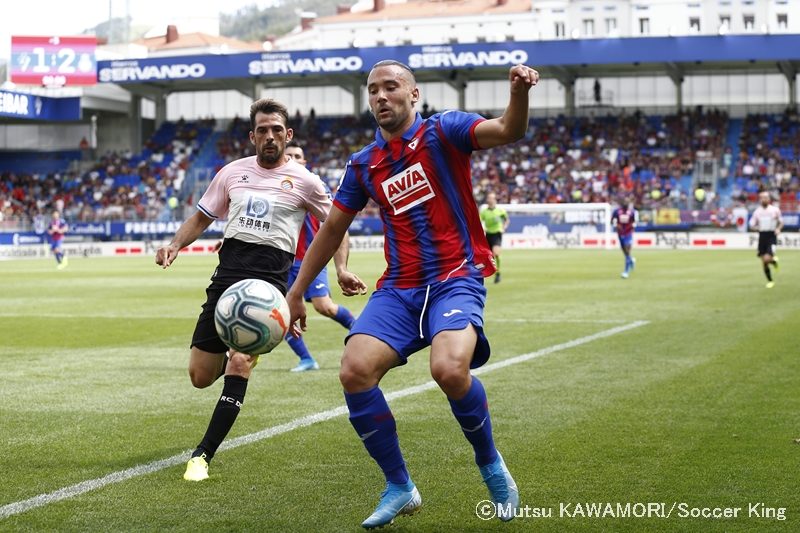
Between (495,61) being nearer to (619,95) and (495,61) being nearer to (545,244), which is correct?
(619,95)

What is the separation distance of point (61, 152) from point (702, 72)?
38.0 m

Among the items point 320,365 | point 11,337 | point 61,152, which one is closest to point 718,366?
point 320,365

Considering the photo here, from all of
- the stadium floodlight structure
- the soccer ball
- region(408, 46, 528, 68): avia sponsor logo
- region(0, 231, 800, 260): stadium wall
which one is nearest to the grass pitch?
the soccer ball

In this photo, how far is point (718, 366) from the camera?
453 inches

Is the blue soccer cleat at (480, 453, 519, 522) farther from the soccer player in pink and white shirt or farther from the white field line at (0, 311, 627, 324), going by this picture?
the white field line at (0, 311, 627, 324)

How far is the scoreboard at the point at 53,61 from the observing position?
62.4 meters

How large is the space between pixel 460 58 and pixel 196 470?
175 feet

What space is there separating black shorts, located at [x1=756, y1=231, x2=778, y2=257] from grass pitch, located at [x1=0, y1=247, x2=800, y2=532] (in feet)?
25.8

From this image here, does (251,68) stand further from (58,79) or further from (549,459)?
(549,459)

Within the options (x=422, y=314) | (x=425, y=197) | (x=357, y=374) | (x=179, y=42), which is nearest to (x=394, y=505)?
(x=357, y=374)

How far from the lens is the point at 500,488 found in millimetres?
5562

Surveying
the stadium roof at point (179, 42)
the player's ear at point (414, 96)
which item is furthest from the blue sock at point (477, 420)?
the stadium roof at point (179, 42)

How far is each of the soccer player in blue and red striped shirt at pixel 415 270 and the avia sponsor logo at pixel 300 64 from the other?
54.4 m

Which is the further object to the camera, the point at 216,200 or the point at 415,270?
the point at 216,200
